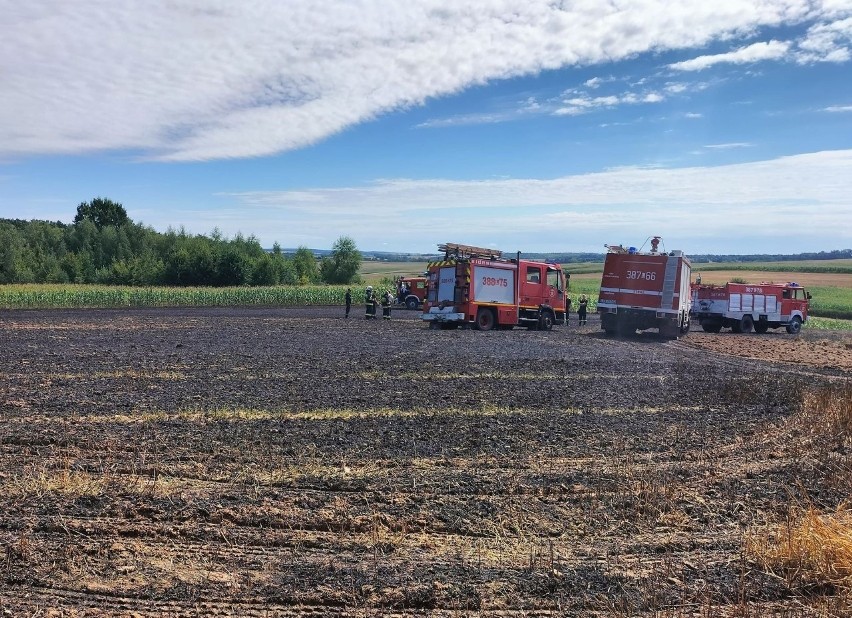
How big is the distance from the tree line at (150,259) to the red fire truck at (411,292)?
26.4m

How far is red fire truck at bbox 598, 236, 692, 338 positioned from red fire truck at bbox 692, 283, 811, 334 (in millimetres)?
5456

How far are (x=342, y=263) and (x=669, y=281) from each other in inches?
2030

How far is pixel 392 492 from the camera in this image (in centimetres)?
596

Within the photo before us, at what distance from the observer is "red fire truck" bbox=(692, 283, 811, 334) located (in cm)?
2803

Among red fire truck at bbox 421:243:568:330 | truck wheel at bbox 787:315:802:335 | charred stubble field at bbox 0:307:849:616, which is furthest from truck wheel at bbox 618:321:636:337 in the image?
truck wheel at bbox 787:315:802:335

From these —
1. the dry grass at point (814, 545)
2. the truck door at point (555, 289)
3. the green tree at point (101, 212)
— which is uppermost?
the green tree at point (101, 212)

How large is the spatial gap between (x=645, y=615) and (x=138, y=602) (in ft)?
10.3

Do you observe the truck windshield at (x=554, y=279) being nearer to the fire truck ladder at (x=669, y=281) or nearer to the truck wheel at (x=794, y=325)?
the fire truck ladder at (x=669, y=281)

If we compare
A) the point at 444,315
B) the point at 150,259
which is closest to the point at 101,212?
the point at 150,259

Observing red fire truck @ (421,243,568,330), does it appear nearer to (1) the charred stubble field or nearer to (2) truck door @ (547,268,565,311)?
(2) truck door @ (547,268,565,311)

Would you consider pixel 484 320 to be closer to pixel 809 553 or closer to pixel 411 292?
pixel 411 292

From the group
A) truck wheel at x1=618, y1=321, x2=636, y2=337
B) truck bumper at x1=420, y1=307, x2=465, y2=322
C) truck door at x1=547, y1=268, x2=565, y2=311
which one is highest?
truck door at x1=547, y1=268, x2=565, y2=311

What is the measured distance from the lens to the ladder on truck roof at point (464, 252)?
23.0 m

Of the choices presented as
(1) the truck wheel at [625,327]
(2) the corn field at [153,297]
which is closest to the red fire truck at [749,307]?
(1) the truck wheel at [625,327]
